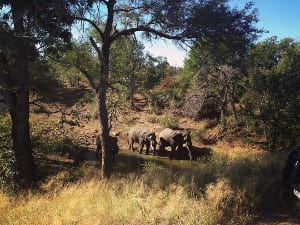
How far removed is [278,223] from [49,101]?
8148 mm

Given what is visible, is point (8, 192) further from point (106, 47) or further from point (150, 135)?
point (150, 135)

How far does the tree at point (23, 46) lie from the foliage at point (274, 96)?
330 inches

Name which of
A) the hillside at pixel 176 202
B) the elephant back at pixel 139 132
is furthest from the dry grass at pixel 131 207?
the elephant back at pixel 139 132

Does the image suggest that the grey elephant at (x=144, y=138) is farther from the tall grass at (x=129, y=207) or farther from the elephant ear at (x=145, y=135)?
the tall grass at (x=129, y=207)

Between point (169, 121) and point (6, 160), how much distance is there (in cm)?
1539

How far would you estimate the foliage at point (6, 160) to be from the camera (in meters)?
10.4

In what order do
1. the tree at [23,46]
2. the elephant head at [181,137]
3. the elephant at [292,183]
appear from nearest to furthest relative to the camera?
the elephant at [292,183] < the tree at [23,46] < the elephant head at [181,137]

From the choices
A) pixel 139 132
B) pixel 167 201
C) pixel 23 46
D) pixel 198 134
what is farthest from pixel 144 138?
pixel 167 201

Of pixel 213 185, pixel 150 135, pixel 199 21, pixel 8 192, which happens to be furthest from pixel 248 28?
pixel 150 135

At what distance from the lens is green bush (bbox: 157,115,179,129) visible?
83.1ft

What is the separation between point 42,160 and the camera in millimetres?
13094

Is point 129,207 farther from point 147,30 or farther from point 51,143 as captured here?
point 51,143

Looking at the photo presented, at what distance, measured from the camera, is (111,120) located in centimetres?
1338

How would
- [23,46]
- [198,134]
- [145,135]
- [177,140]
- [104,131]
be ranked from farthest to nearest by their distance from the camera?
1. [198,134]
2. [145,135]
3. [177,140]
4. [104,131]
5. [23,46]
